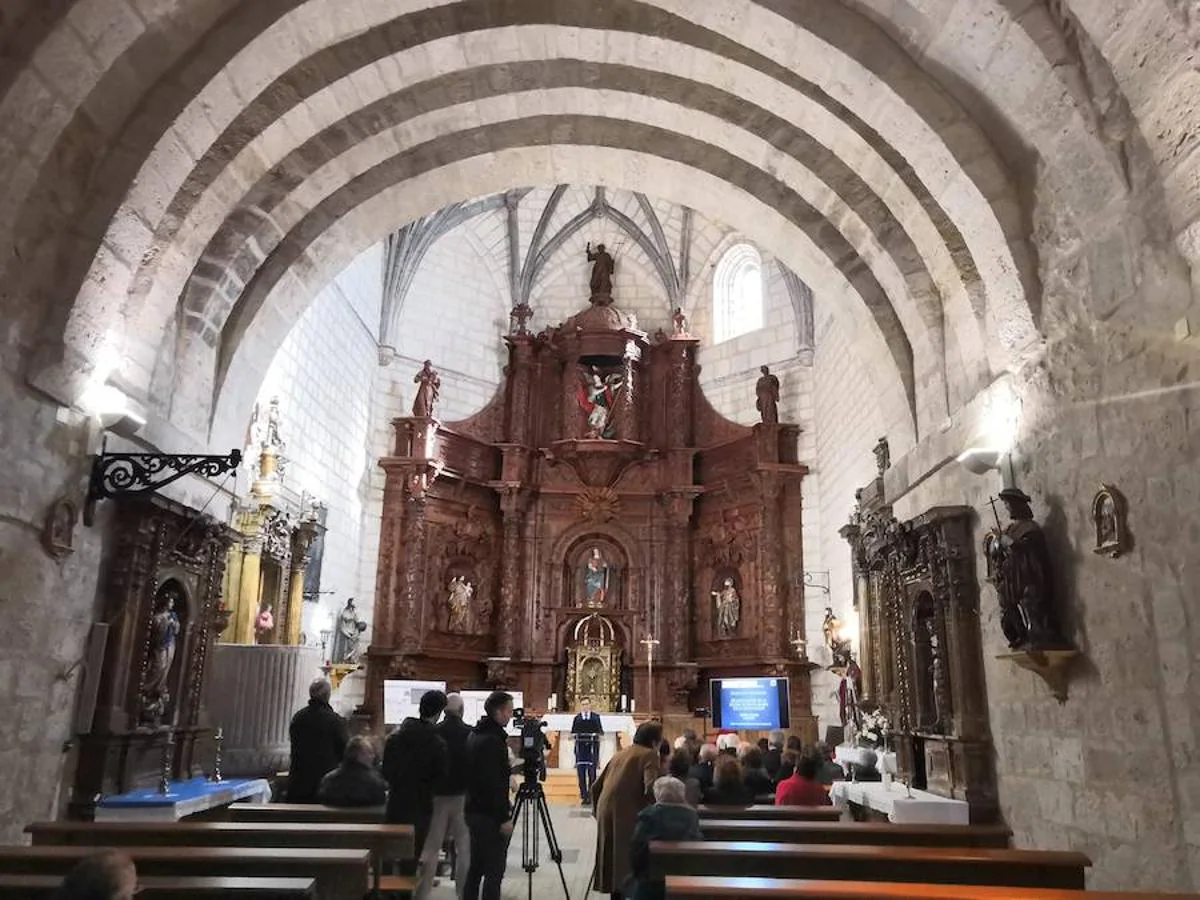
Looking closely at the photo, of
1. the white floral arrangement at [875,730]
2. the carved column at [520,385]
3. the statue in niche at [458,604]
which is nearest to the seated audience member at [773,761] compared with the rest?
the white floral arrangement at [875,730]

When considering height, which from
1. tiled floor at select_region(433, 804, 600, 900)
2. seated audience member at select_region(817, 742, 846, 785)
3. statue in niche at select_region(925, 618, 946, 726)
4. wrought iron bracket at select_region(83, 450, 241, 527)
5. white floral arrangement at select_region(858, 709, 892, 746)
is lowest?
tiled floor at select_region(433, 804, 600, 900)

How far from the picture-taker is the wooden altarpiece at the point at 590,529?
15453 millimetres

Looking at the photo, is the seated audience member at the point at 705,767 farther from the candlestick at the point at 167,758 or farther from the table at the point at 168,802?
the candlestick at the point at 167,758

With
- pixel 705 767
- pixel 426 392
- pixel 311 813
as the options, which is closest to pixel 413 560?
pixel 426 392

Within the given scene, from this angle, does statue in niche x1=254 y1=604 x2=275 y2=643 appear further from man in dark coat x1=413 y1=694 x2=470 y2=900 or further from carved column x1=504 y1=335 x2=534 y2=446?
carved column x1=504 y1=335 x2=534 y2=446

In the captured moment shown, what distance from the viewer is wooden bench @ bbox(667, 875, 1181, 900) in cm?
318

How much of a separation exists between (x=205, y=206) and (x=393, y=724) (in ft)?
27.7

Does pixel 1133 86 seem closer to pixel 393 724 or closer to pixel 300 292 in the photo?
pixel 300 292

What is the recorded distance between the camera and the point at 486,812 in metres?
5.27

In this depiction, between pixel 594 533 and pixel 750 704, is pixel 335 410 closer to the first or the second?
pixel 594 533

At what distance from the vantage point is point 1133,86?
186 inches

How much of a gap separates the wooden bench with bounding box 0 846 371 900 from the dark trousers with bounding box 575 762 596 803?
26.0 ft

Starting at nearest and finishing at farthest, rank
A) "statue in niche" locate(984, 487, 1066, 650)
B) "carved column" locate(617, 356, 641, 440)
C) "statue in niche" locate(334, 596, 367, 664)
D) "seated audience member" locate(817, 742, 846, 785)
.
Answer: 1. "statue in niche" locate(984, 487, 1066, 650)
2. "seated audience member" locate(817, 742, 846, 785)
3. "statue in niche" locate(334, 596, 367, 664)
4. "carved column" locate(617, 356, 641, 440)

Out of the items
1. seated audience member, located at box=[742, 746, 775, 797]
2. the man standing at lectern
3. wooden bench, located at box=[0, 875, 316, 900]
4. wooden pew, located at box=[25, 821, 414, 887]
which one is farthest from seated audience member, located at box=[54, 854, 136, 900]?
the man standing at lectern
